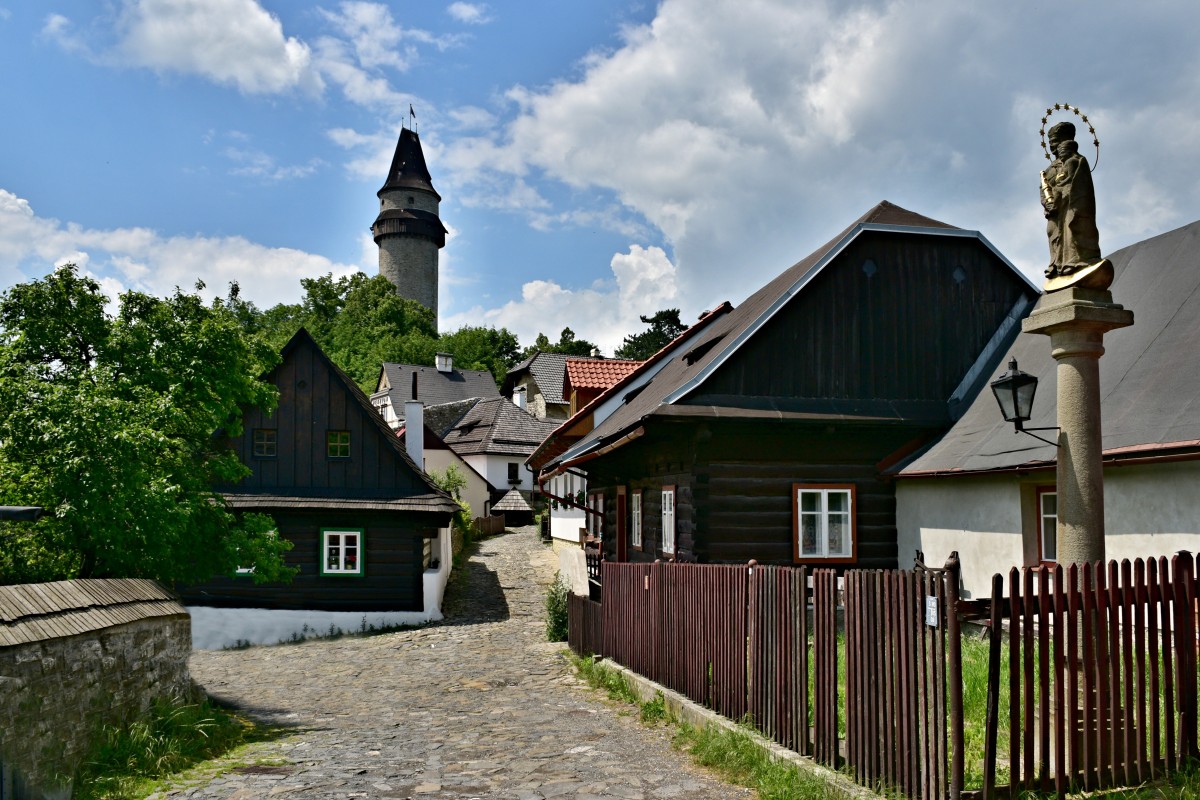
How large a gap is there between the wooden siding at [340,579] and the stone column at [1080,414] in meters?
16.9

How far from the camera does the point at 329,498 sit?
2162 cm

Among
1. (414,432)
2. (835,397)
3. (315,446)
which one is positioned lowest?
(315,446)

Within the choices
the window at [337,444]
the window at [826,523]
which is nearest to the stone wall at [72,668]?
the window at [826,523]

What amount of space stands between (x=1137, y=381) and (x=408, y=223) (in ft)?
283

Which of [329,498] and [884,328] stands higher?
[884,328]

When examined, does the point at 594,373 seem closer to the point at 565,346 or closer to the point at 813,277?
the point at 813,277

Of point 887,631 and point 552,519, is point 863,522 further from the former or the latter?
point 552,519

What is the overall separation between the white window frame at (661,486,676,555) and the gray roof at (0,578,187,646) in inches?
321

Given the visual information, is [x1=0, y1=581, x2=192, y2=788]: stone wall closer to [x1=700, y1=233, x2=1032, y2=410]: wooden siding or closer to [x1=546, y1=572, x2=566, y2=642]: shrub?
[x1=546, y1=572, x2=566, y2=642]: shrub

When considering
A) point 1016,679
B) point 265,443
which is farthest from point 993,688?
point 265,443

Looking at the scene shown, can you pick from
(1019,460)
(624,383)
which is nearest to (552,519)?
(624,383)

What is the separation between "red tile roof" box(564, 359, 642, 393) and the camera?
30.0 m

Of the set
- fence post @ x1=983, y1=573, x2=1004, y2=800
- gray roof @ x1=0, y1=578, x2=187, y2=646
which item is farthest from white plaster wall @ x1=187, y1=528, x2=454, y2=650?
fence post @ x1=983, y1=573, x2=1004, y2=800

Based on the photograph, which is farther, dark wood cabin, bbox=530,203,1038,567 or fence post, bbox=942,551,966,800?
dark wood cabin, bbox=530,203,1038,567
